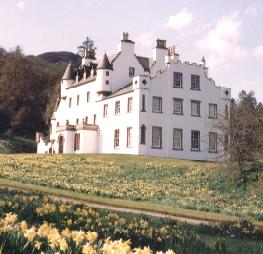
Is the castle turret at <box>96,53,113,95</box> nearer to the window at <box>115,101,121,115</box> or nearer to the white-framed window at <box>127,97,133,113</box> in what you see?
the window at <box>115,101,121,115</box>

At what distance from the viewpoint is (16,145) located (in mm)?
72938

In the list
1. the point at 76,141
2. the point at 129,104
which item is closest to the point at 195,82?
the point at 129,104

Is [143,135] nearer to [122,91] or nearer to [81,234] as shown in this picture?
[122,91]

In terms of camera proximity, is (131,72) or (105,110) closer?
(105,110)

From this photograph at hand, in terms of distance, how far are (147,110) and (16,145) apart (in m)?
25.5

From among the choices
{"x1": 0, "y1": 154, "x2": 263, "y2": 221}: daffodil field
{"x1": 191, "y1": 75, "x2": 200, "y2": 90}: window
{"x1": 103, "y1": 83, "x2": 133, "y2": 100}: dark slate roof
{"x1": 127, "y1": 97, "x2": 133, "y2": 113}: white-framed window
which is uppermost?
{"x1": 191, "y1": 75, "x2": 200, "y2": 90}: window

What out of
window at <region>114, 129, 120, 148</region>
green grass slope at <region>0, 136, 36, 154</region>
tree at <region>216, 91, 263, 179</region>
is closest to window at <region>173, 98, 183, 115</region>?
window at <region>114, 129, 120, 148</region>

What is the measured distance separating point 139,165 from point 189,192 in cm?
1103

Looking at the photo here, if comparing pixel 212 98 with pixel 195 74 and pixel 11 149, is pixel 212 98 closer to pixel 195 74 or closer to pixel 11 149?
pixel 195 74

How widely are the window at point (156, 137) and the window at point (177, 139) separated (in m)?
1.85

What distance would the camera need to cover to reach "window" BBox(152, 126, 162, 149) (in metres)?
56.1

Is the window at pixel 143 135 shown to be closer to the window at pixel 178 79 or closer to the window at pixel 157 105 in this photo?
the window at pixel 157 105

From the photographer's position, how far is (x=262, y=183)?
34.6m

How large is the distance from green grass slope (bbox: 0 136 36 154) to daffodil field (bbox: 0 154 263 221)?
25458 millimetres
